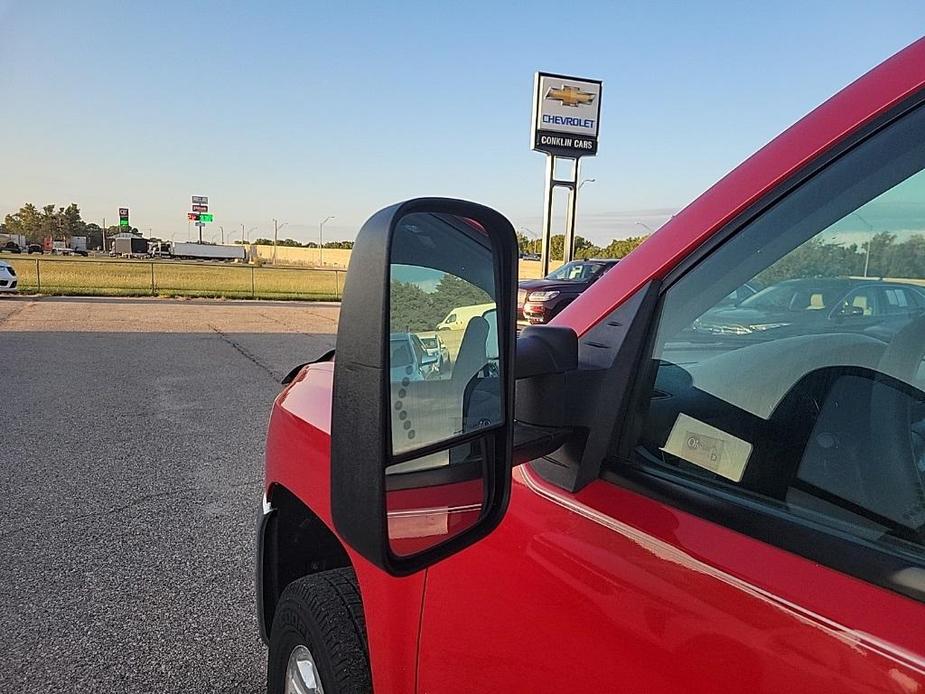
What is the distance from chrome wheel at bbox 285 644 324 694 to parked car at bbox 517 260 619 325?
1161 centimetres

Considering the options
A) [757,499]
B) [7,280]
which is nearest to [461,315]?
[757,499]

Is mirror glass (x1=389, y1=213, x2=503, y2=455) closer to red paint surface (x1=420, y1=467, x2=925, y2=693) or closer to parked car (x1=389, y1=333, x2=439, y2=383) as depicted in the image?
parked car (x1=389, y1=333, x2=439, y2=383)

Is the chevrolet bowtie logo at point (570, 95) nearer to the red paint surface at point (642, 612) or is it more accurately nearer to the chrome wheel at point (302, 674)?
the chrome wheel at point (302, 674)

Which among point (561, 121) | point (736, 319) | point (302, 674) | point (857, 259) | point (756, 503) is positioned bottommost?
point (302, 674)

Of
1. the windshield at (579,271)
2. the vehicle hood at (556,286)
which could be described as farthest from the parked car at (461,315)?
the windshield at (579,271)

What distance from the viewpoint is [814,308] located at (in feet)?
3.77

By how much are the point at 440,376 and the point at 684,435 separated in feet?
1.39

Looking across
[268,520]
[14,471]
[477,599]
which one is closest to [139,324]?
[14,471]

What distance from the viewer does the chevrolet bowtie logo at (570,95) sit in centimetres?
2581

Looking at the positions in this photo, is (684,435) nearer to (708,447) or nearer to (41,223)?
(708,447)

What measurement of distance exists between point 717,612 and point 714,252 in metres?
0.56

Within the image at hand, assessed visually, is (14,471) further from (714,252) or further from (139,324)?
(139,324)

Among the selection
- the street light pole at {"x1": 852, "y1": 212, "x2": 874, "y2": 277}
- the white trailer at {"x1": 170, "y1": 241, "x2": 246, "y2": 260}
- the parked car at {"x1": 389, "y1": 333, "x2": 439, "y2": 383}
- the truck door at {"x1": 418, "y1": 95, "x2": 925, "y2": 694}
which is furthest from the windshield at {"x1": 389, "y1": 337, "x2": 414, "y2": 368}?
the white trailer at {"x1": 170, "y1": 241, "x2": 246, "y2": 260}

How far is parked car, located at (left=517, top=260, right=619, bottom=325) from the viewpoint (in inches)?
564
